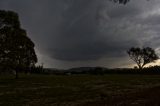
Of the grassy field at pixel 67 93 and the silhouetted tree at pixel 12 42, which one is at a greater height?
the silhouetted tree at pixel 12 42

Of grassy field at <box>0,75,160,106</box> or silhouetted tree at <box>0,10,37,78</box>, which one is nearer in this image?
grassy field at <box>0,75,160,106</box>

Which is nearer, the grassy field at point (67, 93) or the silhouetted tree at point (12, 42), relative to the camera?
the grassy field at point (67, 93)

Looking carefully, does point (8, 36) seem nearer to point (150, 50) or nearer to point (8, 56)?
point (8, 56)

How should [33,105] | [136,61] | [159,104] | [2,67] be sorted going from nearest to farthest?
[159,104] → [33,105] → [2,67] → [136,61]

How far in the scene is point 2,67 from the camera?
7519 centimetres

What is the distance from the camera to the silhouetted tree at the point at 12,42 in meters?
76.2

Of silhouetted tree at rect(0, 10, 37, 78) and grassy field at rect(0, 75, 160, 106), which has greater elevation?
silhouetted tree at rect(0, 10, 37, 78)

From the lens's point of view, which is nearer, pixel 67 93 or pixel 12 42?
pixel 67 93

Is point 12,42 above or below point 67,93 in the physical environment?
above

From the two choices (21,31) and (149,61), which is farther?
(149,61)

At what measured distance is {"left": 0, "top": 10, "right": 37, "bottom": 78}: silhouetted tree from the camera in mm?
76250

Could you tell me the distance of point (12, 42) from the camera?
78.9 m

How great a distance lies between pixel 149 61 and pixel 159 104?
531 ft

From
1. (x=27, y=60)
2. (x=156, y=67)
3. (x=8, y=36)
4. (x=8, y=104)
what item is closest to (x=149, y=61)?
(x=156, y=67)
